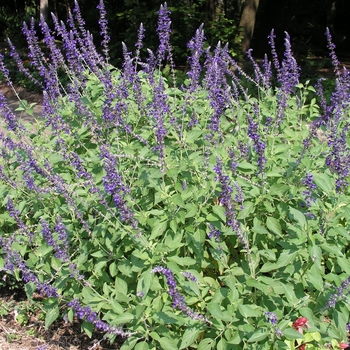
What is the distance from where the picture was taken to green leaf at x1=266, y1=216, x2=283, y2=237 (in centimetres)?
262

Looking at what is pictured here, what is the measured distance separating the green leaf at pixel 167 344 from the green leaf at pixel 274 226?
91 cm

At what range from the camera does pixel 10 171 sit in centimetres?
381

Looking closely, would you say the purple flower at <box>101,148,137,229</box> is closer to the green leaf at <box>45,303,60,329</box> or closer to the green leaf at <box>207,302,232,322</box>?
the green leaf at <box>207,302,232,322</box>

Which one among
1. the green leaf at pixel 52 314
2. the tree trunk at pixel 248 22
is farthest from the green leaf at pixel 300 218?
the tree trunk at pixel 248 22

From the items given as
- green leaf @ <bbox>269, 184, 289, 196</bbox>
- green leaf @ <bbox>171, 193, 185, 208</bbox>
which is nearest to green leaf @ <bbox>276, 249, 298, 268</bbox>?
green leaf @ <bbox>269, 184, 289, 196</bbox>

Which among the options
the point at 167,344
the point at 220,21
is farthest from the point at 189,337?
the point at 220,21

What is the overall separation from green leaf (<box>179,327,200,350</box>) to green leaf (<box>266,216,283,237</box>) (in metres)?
0.76

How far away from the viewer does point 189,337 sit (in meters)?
2.46

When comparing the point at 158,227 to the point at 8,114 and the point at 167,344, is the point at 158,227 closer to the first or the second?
the point at 167,344

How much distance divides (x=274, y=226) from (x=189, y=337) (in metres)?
0.85

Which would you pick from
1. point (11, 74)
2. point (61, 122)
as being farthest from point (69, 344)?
point (11, 74)

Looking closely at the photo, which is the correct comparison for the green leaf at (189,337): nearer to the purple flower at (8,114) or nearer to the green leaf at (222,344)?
the green leaf at (222,344)

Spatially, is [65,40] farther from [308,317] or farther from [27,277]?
[308,317]

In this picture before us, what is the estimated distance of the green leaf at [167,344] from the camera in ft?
8.21
